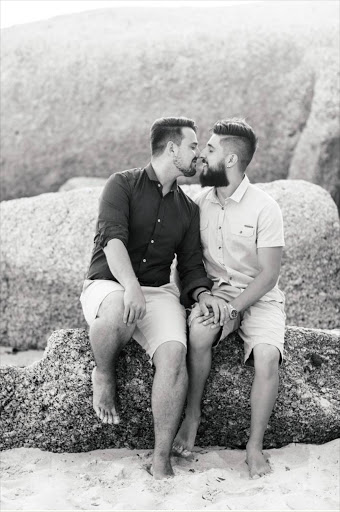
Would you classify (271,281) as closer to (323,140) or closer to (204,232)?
(204,232)

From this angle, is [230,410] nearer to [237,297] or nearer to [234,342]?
[234,342]

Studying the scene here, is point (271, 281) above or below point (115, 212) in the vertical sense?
below

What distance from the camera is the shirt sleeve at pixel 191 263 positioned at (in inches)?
165

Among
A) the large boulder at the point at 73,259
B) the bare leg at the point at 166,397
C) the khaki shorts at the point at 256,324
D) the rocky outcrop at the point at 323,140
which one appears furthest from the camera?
the rocky outcrop at the point at 323,140

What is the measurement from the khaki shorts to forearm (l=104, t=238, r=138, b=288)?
0.42 m

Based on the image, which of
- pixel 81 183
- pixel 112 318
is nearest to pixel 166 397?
pixel 112 318

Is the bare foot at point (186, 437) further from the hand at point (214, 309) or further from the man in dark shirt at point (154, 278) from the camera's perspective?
the hand at point (214, 309)

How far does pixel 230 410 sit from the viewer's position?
166 inches

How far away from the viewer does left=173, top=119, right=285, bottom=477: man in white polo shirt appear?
12.9 feet

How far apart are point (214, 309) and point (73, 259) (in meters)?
2.15

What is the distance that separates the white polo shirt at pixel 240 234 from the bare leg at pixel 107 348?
669mm

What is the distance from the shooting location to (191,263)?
4.25 meters

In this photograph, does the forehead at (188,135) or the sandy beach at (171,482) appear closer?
the sandy beach at (171,482)

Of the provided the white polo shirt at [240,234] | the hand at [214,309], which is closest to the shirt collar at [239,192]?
the white polo shirt at [240,234]
